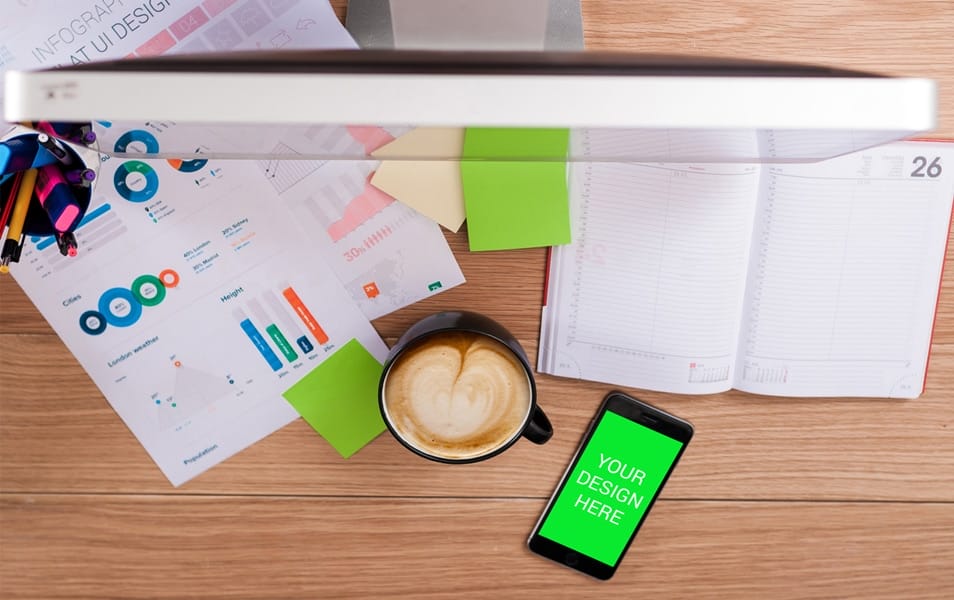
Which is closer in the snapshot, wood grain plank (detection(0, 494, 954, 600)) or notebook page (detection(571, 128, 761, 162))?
notebook page (detection(571, 128, 761, 162))

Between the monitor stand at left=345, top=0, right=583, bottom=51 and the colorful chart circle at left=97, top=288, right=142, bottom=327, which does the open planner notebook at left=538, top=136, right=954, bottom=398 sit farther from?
the colorful chart circle at left=97, top=288, right=142, bottom=327

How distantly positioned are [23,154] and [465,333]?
1.22ft

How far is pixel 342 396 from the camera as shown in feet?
2.30

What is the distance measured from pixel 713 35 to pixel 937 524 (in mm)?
521

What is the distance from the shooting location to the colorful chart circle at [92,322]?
2.23ft

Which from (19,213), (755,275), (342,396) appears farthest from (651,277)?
(19,213)

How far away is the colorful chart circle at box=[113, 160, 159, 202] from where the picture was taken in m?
0.66

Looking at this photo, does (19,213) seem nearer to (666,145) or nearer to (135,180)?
(135,180)

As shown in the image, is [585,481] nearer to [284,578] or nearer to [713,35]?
[284,578]

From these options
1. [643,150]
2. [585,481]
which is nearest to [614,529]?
[585,481]

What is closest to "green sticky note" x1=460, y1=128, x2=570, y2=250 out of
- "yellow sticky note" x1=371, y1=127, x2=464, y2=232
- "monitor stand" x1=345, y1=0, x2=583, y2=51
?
"yellow sticky note" x1=371, y1=127, x2=464, y2=232

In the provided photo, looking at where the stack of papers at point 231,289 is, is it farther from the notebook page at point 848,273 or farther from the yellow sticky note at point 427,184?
the notebook page at point 848,273

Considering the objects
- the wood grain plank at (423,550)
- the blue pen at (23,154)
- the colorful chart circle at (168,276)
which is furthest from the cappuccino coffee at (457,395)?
the blue pen at (23,154)

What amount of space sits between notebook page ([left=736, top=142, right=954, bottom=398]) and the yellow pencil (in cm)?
62
